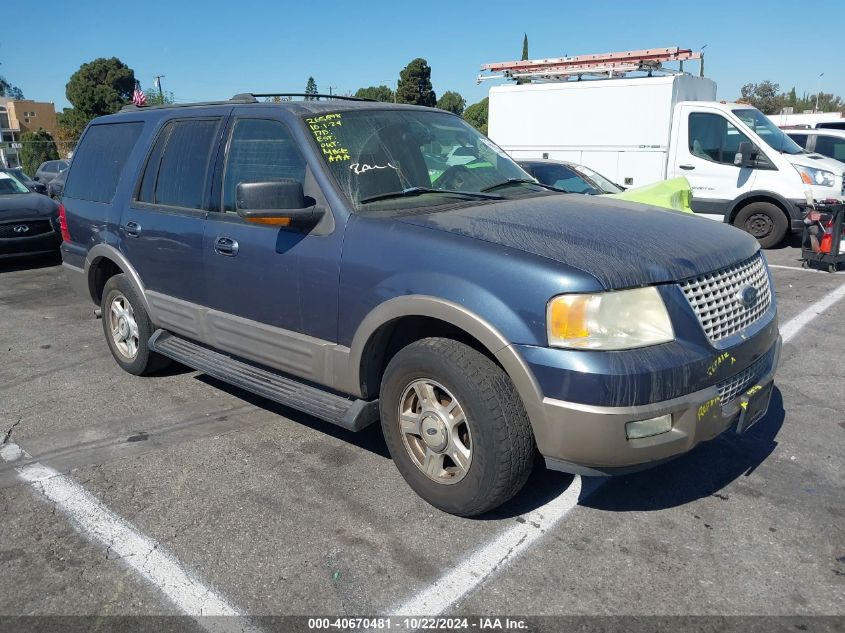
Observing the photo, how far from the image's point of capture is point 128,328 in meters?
5.16

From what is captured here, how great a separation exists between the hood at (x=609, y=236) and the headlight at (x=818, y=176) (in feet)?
26.1

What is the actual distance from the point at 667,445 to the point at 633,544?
1.81 ft

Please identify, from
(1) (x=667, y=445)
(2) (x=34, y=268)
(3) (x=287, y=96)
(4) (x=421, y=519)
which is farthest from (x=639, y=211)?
(2) (x=34, y=268)

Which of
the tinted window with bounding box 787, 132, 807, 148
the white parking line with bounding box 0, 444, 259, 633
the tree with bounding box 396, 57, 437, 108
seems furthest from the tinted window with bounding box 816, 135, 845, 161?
the tree with bounding box 396, 57, 437, 108

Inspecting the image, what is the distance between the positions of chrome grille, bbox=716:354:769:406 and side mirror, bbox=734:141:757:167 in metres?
8.10

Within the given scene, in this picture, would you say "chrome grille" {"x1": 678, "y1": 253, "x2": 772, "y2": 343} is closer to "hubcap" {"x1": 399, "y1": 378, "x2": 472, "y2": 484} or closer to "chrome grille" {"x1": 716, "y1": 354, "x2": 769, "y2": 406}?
"chrome grille" {"x1": 716, "y1": 354, "x2": 769, "y2": 406}

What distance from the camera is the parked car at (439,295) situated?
8.92ft

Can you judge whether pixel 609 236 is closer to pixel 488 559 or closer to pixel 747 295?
pixel 747 295

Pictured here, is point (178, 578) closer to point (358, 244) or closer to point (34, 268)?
point (358, 244)

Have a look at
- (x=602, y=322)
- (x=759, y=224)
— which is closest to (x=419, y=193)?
(x=602, y=322)

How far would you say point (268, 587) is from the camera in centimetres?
275

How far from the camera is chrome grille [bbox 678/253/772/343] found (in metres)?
2.87

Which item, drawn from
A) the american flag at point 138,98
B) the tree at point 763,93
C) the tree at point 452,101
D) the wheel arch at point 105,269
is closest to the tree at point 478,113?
the tree at point 452,101

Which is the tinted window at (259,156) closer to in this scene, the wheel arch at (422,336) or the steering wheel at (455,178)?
the steering wheel at (455,178)
